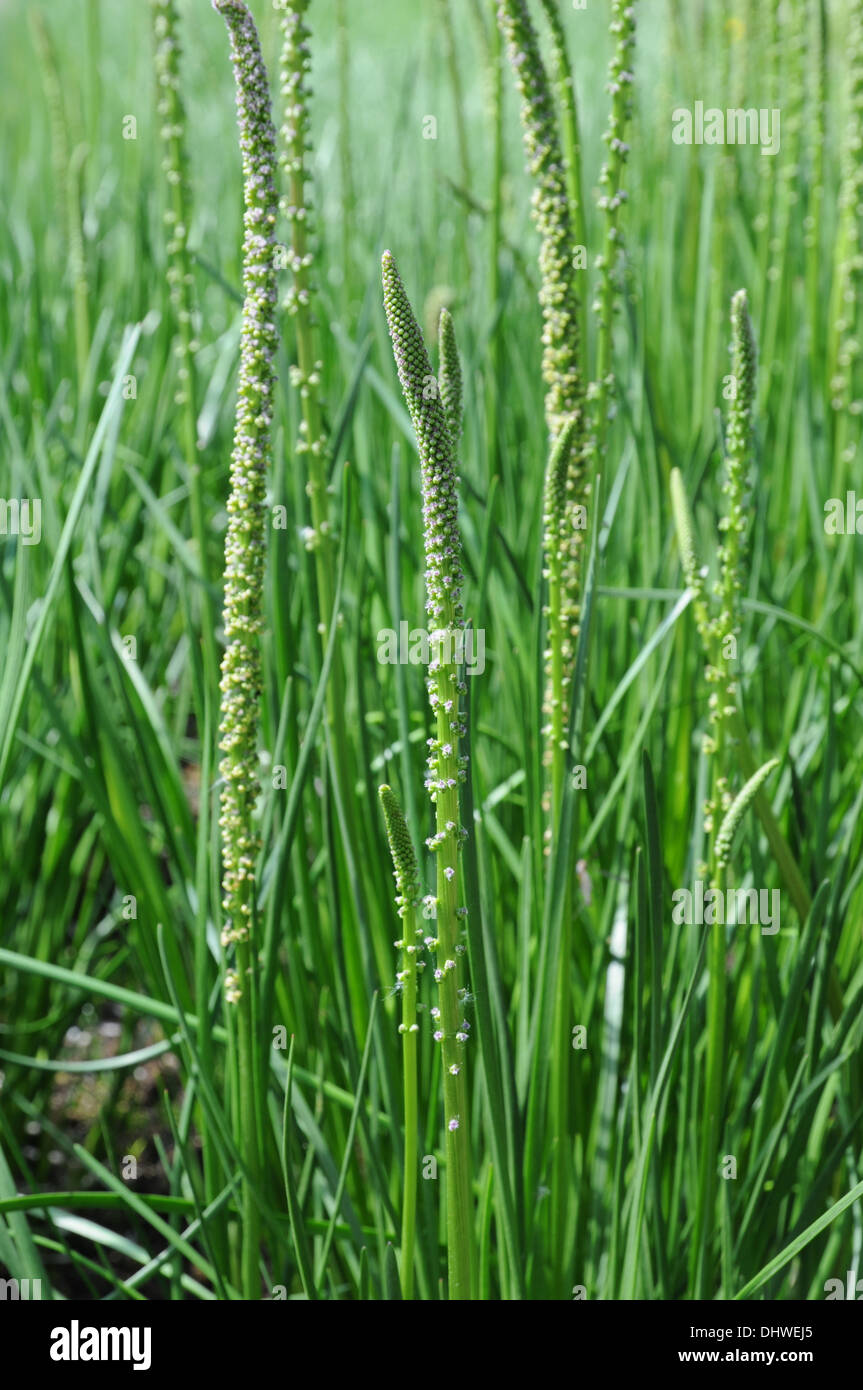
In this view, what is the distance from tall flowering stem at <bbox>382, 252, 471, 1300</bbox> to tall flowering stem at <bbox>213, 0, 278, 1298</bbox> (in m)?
0.20

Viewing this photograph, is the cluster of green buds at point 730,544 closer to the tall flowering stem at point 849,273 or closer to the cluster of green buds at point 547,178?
the cluster of green buds at point 547,178

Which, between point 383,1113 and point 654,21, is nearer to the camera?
point 383,1113

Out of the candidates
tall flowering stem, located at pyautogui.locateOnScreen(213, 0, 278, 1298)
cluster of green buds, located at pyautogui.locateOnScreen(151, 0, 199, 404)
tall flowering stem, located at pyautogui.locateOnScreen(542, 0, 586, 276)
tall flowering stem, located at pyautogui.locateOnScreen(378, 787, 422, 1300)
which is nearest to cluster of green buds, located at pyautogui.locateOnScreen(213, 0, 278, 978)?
tall flowering stem, located at pyautogui.locateOnScreen(213, 0, 278, 1298)

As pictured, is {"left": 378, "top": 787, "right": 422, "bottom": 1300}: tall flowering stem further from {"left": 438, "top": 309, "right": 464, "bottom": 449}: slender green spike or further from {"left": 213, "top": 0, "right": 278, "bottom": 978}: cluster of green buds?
{"left": 438, "top": 309, "right": 464, "bottom": 449}: slender green spike

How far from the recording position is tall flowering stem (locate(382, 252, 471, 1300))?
1049 mm

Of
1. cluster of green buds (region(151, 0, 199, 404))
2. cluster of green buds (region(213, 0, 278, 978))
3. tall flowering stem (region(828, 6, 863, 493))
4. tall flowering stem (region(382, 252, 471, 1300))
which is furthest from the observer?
tall flowering stem (region(828, 6, 863, 493))

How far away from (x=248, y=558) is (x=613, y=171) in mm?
737

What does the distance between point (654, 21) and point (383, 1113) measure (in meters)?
12.6

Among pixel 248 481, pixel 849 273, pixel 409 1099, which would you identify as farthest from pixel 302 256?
pixel 849 273

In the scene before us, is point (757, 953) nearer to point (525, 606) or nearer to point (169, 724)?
point (525, 606)

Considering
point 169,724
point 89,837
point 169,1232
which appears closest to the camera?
point 169,1232

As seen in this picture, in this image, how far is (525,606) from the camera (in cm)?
217
